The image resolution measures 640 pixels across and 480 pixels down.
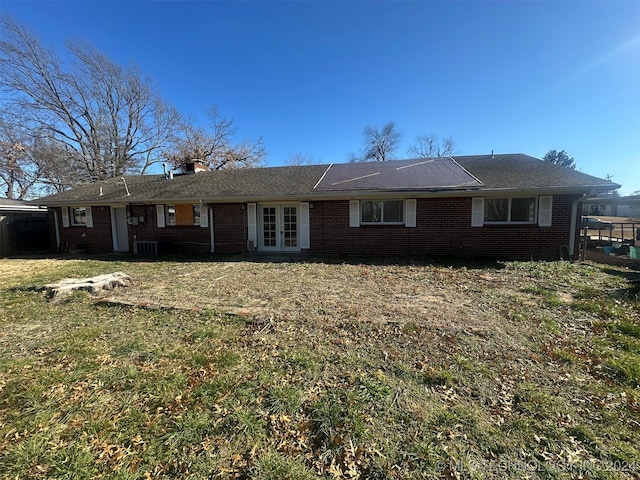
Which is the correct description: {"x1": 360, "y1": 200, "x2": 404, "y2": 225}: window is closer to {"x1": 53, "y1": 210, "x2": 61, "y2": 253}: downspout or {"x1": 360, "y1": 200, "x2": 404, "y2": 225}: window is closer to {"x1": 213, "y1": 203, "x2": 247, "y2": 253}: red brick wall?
{"x1": 213, "y1": 203, "x2": 247, "y2": 253}: red brick wall

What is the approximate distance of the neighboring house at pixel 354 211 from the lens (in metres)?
9.22

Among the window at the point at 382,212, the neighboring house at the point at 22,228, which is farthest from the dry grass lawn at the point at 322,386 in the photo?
the neighboring house at the point at 22,228

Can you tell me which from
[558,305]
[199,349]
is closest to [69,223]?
[199,349]

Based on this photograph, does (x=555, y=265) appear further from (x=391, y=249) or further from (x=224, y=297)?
(x=224, y=297)

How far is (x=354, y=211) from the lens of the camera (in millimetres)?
10406

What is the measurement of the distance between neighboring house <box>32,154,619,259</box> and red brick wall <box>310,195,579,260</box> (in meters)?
0.03

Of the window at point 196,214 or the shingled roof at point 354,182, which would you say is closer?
the shingled roof at point 354,182

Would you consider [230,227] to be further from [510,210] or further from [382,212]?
[510,210]

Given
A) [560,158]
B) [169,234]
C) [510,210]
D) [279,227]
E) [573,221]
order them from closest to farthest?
[573,221], [510,210], [279,227], [169,234], [560,158]

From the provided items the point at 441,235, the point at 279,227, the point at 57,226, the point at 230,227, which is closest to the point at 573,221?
the point at 441,235

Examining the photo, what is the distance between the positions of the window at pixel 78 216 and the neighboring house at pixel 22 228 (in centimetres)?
240

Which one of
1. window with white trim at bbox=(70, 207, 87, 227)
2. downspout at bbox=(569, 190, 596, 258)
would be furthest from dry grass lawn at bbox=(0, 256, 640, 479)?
window with white trim at bbox=(70, 207, 87, 227)

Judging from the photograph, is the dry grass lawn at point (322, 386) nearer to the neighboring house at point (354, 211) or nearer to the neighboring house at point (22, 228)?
the neighboring house at point (354, 211)

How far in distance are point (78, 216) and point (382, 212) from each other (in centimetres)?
1346
